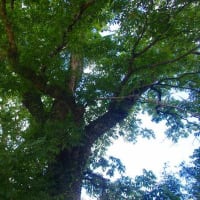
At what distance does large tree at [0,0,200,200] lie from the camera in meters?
4.84

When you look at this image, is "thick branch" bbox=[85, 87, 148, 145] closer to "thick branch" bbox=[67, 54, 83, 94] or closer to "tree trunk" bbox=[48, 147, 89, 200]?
"tree trunk" bbox=[48, 147, 89, 200]

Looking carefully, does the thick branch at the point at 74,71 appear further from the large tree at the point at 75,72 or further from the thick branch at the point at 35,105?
the thick branch at the point at 35,105

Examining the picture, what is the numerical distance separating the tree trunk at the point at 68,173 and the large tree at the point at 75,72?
0.02m

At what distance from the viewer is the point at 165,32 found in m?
4.95

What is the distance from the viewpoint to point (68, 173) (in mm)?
5859

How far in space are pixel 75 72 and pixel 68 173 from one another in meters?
1.84

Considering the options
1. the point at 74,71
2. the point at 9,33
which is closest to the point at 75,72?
the point at 74,71

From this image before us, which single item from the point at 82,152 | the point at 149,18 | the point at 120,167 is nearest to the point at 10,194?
Answer: the point at 82,152

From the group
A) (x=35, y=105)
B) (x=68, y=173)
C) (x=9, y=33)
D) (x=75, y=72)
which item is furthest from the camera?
(x=35, y=105)

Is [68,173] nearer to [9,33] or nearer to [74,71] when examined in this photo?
[74,71]

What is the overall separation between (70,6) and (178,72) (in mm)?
2498

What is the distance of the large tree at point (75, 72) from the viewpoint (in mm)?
4840

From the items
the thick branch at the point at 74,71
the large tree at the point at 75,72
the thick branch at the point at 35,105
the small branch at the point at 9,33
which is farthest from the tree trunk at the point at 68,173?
the small branch at the point at 9,33

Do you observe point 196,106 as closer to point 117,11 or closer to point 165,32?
point 165,32
